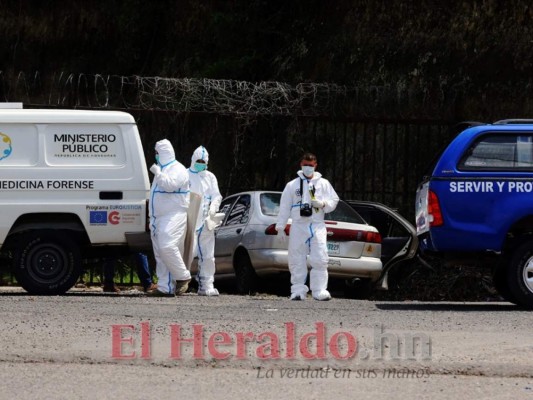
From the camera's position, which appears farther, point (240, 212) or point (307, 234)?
point (240, 212)

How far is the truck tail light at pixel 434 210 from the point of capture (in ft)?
45.6

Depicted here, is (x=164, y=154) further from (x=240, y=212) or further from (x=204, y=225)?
(x=240, y=212)

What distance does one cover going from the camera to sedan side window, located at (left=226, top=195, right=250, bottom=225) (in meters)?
17.4

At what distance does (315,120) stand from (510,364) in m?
11.0

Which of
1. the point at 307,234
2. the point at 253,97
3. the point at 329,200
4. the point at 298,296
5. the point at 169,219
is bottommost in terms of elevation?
the point at 298,296

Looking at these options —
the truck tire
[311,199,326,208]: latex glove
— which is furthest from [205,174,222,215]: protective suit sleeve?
the truck tire

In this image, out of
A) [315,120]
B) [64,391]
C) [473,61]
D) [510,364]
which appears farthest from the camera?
[473,61]

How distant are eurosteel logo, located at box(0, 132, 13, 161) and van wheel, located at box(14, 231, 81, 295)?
959mm

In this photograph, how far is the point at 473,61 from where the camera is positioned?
71.9 feet

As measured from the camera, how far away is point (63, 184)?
49.9ft

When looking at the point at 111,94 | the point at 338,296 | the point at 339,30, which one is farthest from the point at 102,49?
the point at 338,296

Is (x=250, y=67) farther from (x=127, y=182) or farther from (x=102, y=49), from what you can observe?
(x=127, y=182)

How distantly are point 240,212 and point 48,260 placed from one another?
10.6ft

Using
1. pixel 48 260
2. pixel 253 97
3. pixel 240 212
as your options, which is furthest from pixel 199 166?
pixel 253 97
